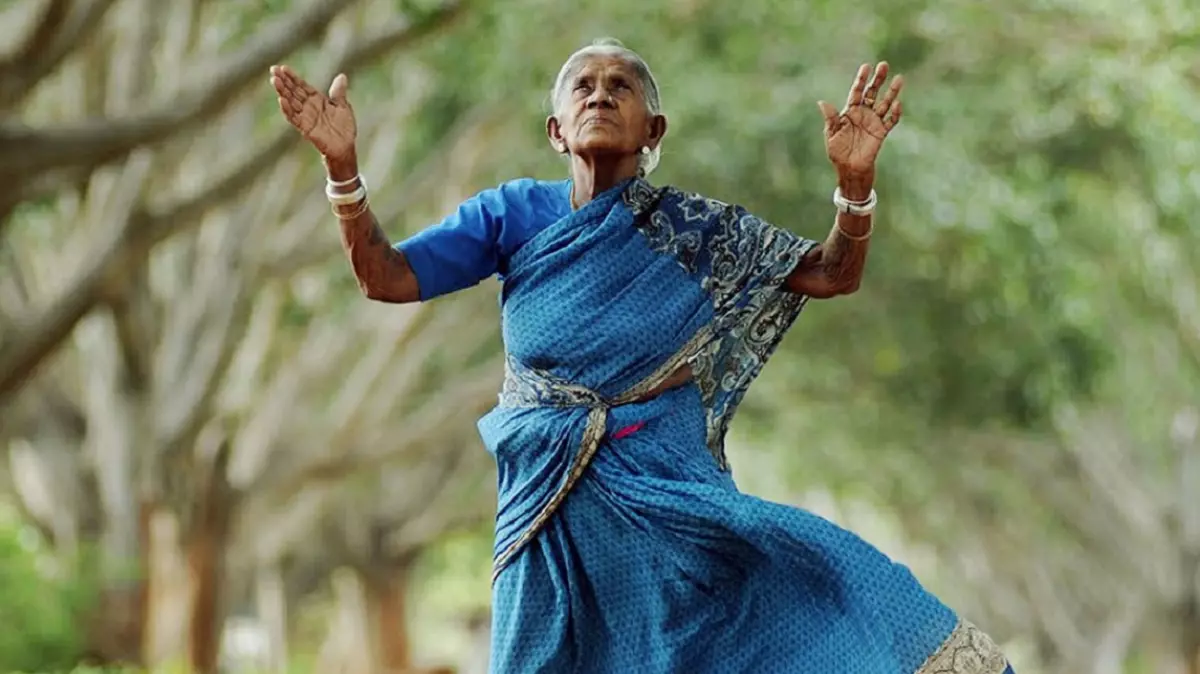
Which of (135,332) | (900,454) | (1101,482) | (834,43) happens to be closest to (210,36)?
(135,332)

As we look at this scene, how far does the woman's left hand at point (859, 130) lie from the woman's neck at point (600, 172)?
49 cm

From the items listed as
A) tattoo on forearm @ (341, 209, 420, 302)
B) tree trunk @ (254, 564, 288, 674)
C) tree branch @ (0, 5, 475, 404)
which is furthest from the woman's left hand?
tree trunk @ (254, 564, 288, 674)

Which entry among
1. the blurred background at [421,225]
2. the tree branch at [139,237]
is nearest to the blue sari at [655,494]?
the blurred background at [421,225]

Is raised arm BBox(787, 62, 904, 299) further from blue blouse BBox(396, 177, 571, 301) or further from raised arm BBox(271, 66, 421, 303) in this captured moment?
raised arm BBox(271, 66, 421, 303)

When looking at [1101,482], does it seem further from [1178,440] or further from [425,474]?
[425,474]

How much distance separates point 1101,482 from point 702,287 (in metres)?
21.1

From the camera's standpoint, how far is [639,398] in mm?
4762

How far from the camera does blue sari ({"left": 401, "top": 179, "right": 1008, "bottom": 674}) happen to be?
4.56 meters

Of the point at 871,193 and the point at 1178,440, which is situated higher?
the point at 1178,440

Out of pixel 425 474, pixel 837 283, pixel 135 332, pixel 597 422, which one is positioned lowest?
pixel 597 422

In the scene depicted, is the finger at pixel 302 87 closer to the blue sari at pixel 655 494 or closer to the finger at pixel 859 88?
the blue sari at pixel 655 494

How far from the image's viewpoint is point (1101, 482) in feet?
82.5

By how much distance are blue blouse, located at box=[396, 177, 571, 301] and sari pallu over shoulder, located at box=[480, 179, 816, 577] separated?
0.07 m

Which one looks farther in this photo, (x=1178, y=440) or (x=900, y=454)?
(x=900, y=454)
